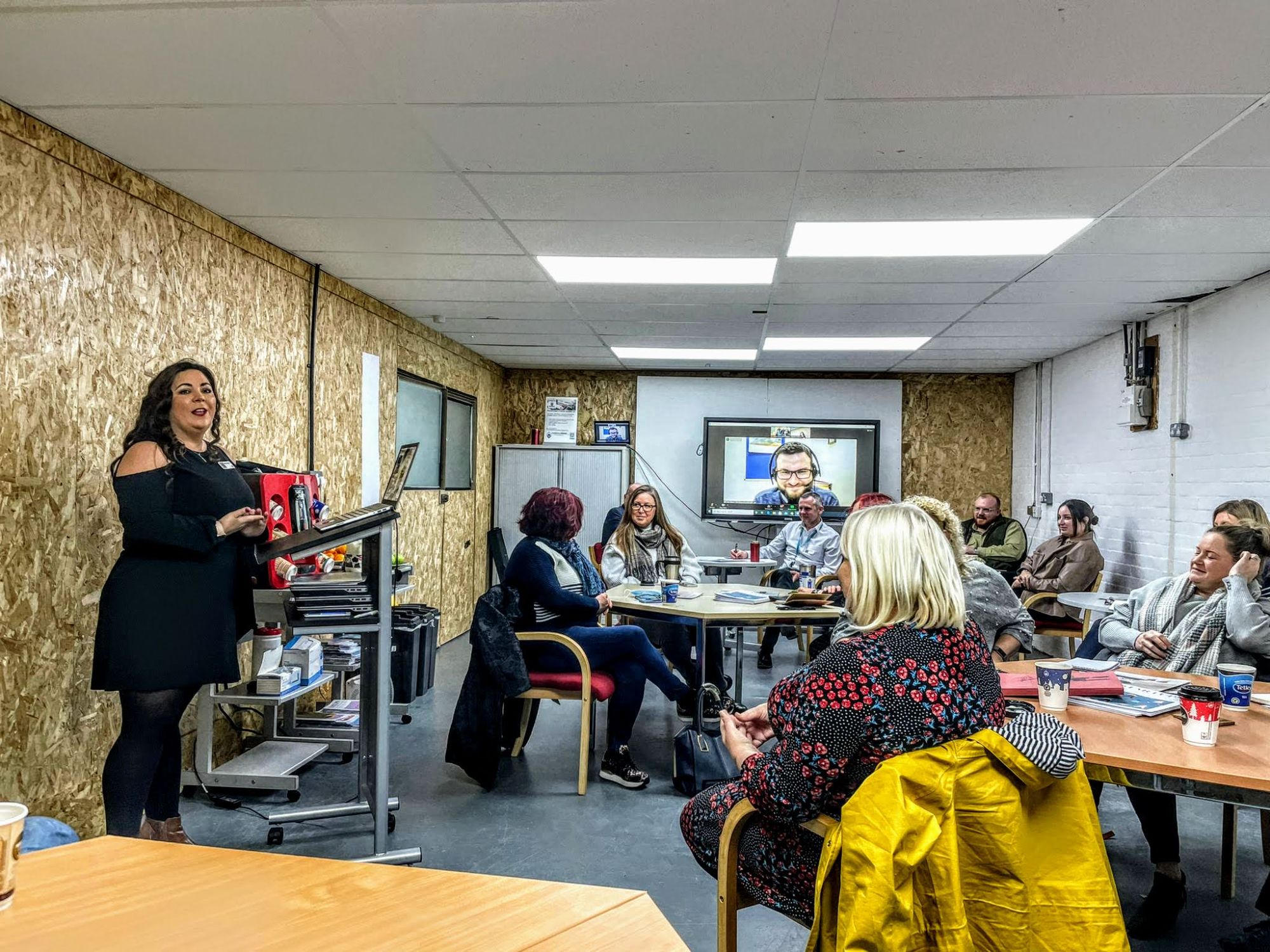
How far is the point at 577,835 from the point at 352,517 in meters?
1.45

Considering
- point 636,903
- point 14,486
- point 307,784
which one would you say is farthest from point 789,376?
point 636,903

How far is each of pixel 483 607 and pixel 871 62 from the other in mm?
2395

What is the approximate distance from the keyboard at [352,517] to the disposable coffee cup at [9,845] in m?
1.56

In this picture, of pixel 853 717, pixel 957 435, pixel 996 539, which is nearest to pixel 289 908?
pixel 853 717

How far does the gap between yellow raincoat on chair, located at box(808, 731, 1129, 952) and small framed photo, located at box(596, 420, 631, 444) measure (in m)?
7.18

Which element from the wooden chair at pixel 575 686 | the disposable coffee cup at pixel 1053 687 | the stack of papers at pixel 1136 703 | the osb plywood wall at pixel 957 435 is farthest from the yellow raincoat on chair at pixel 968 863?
the osb plywood wall at pixel 957 435

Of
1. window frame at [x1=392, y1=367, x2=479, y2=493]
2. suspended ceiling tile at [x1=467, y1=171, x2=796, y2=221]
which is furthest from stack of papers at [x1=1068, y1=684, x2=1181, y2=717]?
window frame at [x1=392, y1=367, x2=479, y2=493]

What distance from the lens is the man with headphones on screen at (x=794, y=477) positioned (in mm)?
8078

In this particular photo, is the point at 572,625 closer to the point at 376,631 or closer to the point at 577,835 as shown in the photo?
the point at 577,835

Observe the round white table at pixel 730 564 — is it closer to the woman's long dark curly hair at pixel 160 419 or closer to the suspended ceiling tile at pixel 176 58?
the woman's long dark curly hair at pixel 160 419

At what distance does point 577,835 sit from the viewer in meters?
3.08

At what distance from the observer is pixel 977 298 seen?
4.98 meters

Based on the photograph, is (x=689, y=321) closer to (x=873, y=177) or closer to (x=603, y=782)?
(x=873, y=177)

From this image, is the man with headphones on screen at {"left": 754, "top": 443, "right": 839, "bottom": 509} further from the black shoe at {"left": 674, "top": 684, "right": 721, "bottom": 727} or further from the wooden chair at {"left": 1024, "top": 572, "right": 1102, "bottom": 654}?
the black shoe at {"left": 674, "top": 684, "right": 721, "bottom": 727}
